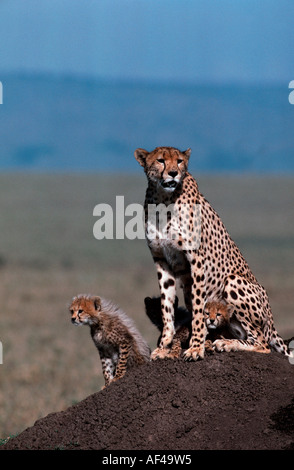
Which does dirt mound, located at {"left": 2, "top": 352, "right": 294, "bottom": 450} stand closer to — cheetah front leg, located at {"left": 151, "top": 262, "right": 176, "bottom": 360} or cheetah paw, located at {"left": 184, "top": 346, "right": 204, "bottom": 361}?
cheetah paw, located at {"left": 184, "top": 346, "right": 204, "bottom": 361}

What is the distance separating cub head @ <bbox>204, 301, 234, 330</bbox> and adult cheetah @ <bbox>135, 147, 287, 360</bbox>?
0.05 meters

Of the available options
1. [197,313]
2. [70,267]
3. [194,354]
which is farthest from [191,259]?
[70,267]

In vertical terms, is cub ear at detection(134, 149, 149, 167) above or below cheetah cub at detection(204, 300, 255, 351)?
above

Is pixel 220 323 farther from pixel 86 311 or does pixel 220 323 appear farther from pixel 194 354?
pixel 86 311

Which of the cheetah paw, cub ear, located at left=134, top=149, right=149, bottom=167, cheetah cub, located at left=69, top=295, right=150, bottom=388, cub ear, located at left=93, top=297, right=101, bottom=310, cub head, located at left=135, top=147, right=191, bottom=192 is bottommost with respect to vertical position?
the cheetah paw

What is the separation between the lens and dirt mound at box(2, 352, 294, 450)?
223 inches

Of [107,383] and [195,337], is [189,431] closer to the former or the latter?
[195,337]

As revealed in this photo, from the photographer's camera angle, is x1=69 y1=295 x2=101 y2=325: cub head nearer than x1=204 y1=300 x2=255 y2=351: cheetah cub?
No

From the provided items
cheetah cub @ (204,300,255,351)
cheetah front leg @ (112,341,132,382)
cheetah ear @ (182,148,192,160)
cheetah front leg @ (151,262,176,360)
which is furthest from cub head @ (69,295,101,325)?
cheetah ear @ (182,148,192,160)

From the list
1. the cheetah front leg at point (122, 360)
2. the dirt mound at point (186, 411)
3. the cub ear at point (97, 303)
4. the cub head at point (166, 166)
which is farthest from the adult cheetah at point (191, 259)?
the cub ear at point (97, 303)

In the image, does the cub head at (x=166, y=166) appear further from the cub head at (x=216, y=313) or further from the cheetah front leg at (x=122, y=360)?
the cheetah front leg at (x=122, y=360)

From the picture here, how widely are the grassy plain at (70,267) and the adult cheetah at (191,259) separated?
2791 mm
